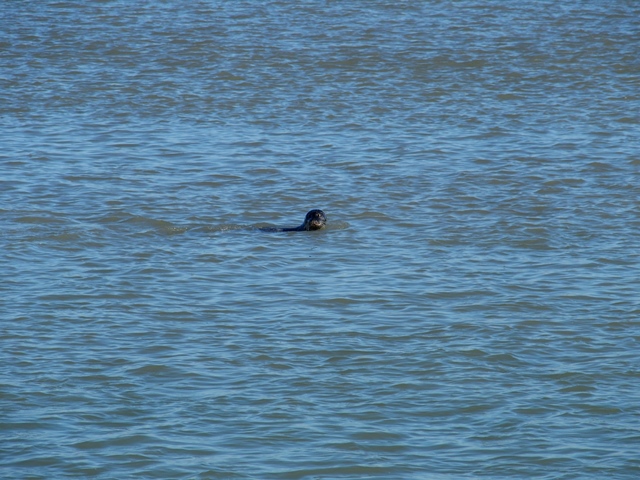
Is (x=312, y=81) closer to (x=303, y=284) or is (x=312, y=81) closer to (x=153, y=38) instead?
(x=153, y=38)

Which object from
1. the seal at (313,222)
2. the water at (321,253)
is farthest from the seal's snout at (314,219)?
the water at (321,253)

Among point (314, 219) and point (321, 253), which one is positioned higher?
point (314, 219)

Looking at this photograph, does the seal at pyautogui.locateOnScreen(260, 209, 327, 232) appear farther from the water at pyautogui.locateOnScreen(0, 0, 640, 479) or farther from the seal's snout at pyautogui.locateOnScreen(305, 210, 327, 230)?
the water at pyautogui.locateOnScreen(0, 0, 640, 479)

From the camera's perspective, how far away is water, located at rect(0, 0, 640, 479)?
8.65 m

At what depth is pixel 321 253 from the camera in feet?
43.4

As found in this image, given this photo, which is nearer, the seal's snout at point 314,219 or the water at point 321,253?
the water at point 321,253

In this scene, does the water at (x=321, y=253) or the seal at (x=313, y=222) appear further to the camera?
the seal at (x=313, y=222)

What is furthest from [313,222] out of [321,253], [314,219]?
[321,253]

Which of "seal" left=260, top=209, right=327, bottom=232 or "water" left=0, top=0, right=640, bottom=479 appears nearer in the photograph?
"water" left=0, top=0, right=640, bottom=479

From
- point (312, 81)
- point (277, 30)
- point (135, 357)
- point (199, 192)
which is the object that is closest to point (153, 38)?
point (277, 30)

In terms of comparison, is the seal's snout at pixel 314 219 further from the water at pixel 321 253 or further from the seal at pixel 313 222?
the water at pixel 321 253

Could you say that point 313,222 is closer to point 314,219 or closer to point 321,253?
point 314,219

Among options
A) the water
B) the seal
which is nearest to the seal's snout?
the seal

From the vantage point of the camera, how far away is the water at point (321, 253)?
28.4 feet
